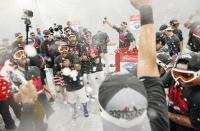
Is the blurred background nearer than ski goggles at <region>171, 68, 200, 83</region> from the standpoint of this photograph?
No

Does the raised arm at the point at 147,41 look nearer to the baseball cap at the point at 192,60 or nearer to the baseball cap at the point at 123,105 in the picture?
the baseball cap at the point at 123,105

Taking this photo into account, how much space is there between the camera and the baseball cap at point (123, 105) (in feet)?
4.63

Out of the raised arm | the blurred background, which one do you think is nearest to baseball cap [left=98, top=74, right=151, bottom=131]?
the raised arm

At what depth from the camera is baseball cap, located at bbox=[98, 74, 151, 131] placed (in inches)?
55.6

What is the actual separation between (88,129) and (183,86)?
14.5 feet

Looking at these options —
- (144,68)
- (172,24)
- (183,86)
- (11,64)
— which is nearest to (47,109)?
(11,64)

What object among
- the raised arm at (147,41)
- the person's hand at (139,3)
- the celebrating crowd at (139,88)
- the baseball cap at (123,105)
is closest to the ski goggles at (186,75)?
→ the celebrating crowd at (139,88)

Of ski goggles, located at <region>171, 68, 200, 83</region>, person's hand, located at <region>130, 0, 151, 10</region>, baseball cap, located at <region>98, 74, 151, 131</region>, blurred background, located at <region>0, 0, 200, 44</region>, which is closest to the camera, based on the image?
baseball cap, located at <region>98, 74, 151, 131</region>

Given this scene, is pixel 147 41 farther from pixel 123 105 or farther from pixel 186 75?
pixel 186 75

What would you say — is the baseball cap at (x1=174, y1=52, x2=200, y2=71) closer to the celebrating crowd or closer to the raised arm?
the celebrating crowd

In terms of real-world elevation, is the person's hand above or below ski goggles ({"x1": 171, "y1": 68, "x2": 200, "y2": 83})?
above

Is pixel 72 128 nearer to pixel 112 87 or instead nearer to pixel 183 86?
pixel 183 86

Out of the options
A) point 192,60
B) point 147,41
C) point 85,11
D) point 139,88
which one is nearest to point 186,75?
point 192,60

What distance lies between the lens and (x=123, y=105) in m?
1.40
